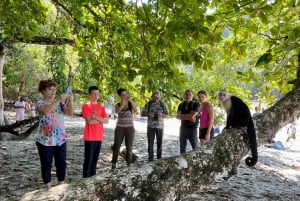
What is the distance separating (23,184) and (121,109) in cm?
222

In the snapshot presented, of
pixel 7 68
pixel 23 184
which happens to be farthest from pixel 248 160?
pixel 7 68

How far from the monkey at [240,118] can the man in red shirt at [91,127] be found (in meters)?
2.62

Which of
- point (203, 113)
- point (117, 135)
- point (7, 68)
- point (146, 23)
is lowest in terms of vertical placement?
point (117, 135)

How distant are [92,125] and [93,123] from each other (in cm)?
4

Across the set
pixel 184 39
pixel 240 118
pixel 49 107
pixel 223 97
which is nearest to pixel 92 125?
pixel 49 107

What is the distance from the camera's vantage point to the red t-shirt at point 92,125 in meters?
5.92

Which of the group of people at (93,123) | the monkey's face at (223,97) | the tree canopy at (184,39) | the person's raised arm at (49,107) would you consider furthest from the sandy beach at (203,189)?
the tree canopy at (184,39)

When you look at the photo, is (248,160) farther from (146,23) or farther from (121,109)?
(121,109)

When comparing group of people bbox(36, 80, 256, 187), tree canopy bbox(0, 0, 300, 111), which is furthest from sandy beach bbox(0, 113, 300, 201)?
tree canopy bbox(0, 0, 300, 111)

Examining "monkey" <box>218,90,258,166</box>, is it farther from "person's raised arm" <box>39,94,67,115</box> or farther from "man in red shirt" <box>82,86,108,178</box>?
"man in red shirt" <box>82,86,108,178</box>

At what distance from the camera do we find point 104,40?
21.1 feet

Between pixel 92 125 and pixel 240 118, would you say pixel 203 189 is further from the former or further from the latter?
pixel 240 118

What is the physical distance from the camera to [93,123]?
595 cm

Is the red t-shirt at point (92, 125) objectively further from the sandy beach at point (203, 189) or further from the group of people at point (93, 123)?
the sandy beach at point (203, 189)
